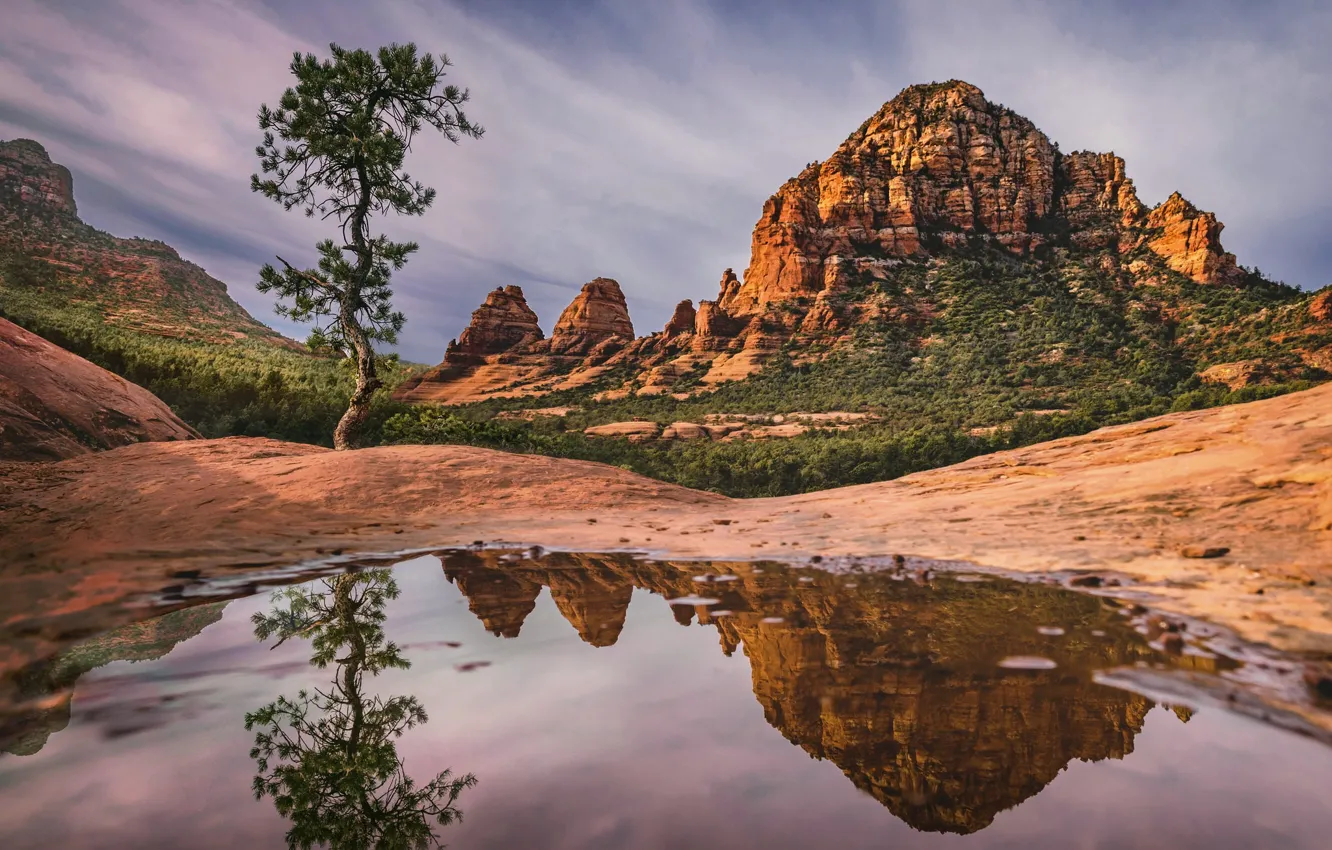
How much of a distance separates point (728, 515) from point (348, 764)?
939cm

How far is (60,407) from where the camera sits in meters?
12.0

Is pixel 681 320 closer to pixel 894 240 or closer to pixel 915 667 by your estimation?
pixel 894 240

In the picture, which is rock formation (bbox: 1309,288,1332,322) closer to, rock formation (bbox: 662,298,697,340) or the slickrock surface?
rock formation (bbox: 662,298,697,340)

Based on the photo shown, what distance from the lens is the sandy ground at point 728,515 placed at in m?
4.66

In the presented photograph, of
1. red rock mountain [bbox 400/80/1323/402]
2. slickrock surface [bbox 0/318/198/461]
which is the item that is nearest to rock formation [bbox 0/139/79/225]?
red rock mountain [bbox 400/80/1323/402]

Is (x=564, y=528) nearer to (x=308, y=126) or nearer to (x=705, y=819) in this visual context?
(x=705, y=819)

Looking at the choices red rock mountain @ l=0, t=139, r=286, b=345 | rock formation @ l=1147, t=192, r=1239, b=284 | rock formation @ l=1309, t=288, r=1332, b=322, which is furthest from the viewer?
rock formation @ l=1147, t=192, r=1239, b=284

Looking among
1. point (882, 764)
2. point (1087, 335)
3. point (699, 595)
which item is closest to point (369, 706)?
point (882, 764)

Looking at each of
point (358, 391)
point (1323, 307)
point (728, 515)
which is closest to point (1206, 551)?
point (728, 515)

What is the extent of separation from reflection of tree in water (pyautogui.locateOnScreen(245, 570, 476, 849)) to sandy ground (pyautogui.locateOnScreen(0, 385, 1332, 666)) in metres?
1.80

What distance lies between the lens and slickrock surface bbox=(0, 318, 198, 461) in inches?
413

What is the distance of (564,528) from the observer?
8781mm

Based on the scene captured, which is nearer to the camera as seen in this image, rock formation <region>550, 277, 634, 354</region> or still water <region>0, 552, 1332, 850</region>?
still water <region>0, 552, 1332, 850</region>

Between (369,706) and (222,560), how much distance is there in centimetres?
424
